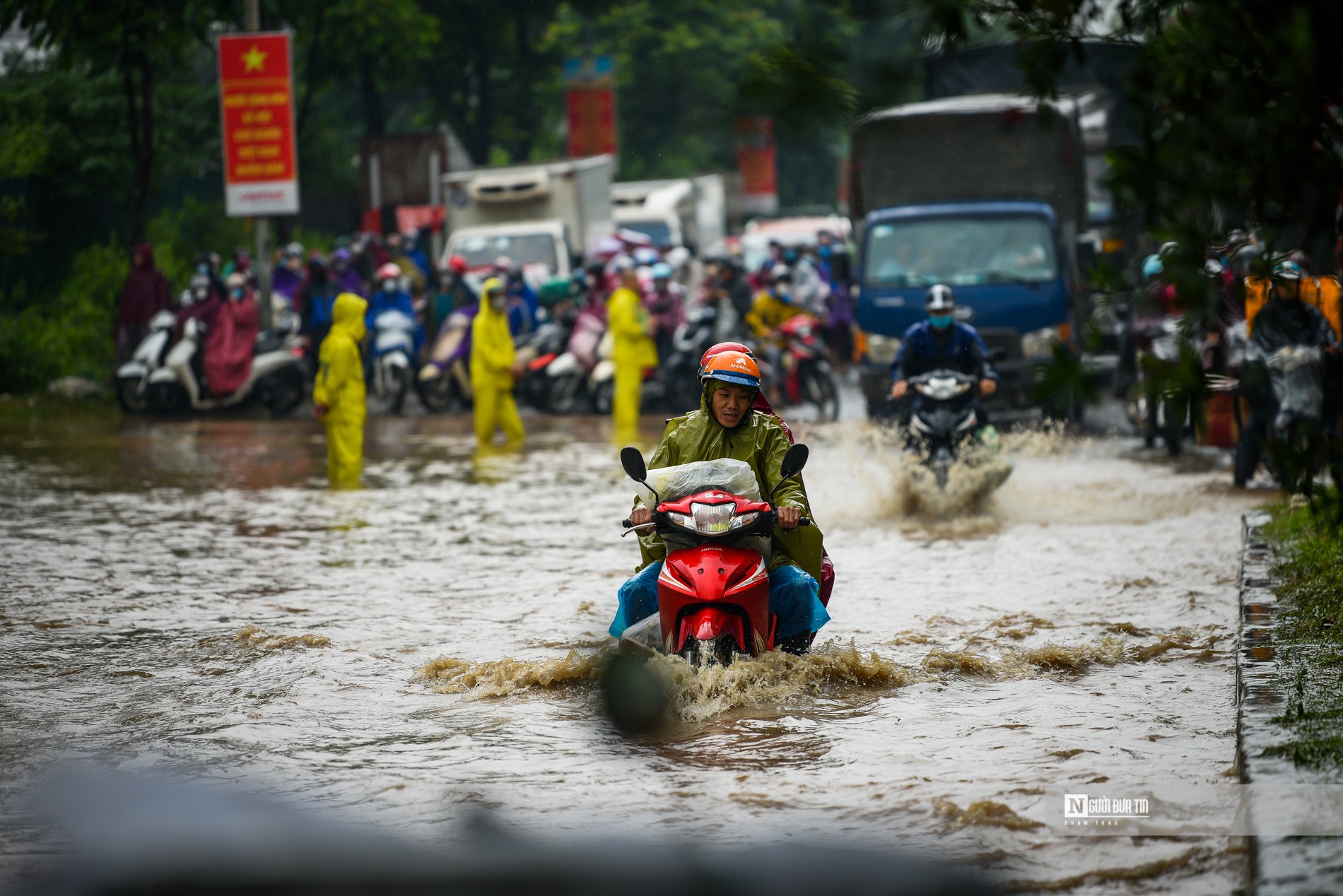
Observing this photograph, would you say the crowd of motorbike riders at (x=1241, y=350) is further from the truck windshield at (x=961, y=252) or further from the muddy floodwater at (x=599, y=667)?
the truck windshield at (x=961, y=252)

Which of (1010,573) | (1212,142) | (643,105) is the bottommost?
(1010,573)

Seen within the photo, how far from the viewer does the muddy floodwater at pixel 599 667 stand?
17.1ft

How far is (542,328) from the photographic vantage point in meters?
20.9

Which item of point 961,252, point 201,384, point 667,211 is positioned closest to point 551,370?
point 201,384

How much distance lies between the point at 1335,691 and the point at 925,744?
132 centimetres

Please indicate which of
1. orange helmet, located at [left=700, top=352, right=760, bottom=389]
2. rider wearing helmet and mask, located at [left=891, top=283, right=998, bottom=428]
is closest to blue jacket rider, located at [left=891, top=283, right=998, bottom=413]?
rider wearing helmet and mask, located at [left=891, top=283, right=998, bottom=428]

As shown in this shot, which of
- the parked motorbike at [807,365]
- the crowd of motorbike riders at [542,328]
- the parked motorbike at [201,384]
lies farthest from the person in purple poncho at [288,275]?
the parked motorbike at [807,365]

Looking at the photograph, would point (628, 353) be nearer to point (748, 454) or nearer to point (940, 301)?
point (940, 301)

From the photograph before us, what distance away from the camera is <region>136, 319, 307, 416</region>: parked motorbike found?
794 inches

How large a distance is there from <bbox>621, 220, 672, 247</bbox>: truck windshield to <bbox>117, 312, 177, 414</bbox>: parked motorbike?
12.2 metres

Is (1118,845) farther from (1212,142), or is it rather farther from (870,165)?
(870,165)

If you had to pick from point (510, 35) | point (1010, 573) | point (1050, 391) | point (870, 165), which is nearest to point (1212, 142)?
point (1050, 391)

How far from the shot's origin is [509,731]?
20.6 feet

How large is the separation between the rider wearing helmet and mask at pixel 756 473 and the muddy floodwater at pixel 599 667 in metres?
0.25
